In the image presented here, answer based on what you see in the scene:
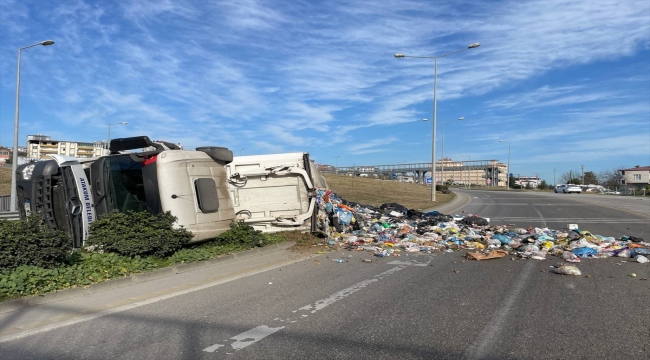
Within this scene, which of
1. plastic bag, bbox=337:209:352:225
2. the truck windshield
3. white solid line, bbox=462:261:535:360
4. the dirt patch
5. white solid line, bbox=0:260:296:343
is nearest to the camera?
white solid line, bbox=462:261:535:360

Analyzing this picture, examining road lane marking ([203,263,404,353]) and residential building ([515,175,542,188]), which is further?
residential building ([515,175,542,188])

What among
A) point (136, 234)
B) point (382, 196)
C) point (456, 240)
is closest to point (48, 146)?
point (382, 196)

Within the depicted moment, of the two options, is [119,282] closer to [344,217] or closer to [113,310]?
[113,310]

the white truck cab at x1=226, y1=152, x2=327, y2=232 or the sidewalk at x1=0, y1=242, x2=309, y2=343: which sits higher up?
the white truck cab at x1=226, y1=152, x2=327, y2=232

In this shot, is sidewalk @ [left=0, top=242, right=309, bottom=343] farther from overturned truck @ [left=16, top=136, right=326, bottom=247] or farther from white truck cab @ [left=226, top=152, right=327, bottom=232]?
white truck cab @ [left=226, top=152, right=327, bottom=232]

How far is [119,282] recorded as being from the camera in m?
7.25

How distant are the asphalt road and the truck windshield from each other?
215 centimetres

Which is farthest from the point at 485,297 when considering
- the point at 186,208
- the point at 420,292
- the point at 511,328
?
the point at 186,208

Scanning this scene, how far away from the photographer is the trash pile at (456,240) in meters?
10.3

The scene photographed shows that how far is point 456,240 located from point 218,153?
627 cm

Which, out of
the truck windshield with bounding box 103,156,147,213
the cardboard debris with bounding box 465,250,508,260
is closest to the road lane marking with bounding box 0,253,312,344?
the truck windshield with bounding box 103,156,147,213

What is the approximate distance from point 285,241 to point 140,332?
6317mm

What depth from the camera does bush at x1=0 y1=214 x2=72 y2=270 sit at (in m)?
6.52

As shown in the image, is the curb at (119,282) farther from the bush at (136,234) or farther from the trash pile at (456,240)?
the trash pile at (456,240)
